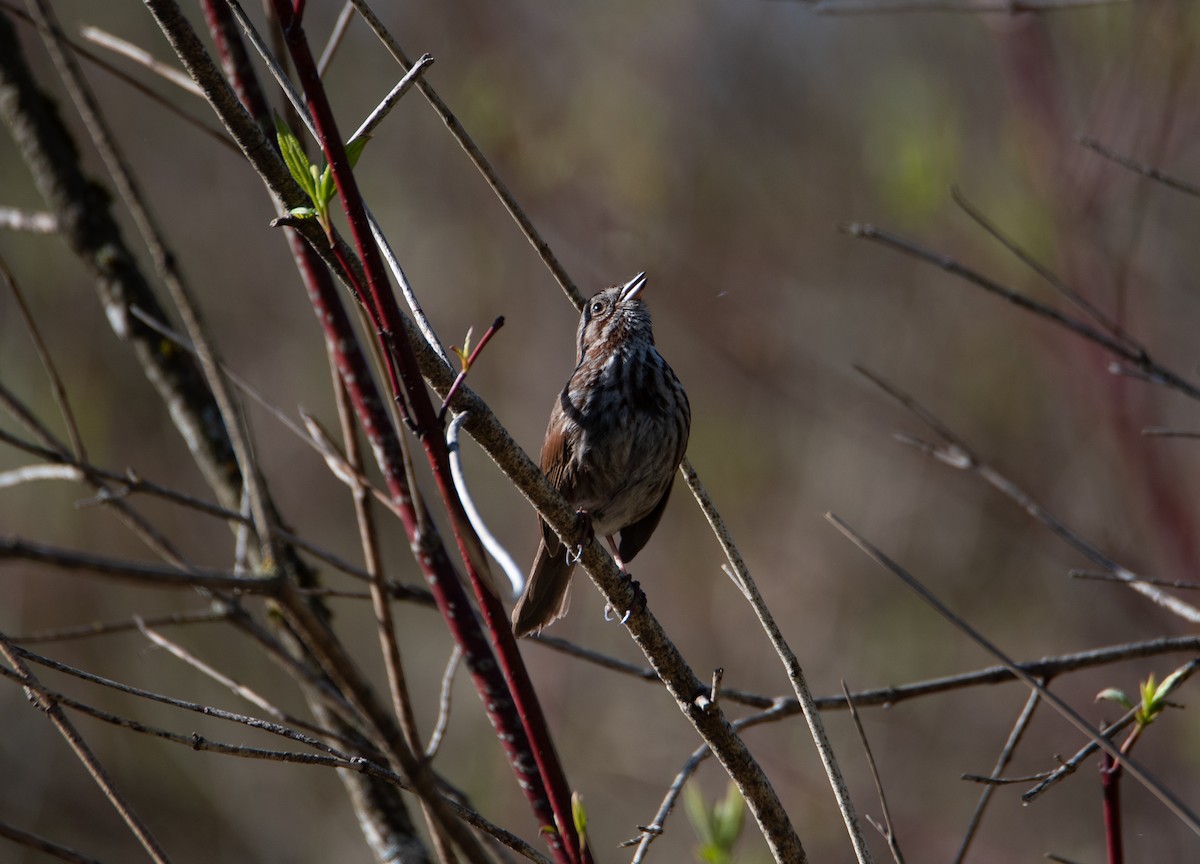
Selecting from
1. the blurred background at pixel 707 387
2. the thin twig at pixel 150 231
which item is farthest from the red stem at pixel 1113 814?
the blurred background at pixel 707 387

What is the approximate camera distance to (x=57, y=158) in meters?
3.27

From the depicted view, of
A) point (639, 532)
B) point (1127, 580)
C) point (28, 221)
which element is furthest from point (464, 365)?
point (639, 532)

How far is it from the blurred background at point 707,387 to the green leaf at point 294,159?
4.96 metres

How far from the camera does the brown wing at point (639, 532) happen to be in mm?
4250

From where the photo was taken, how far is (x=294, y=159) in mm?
1866

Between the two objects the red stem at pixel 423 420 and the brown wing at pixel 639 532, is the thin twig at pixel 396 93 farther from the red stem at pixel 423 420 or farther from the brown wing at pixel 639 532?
the brown wing at pixel 639 532

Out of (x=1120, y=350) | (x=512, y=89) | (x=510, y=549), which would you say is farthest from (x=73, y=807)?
(x=1120, y=350)

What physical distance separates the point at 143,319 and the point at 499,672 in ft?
5.27

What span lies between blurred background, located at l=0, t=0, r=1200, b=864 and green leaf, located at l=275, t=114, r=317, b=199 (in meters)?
4.96

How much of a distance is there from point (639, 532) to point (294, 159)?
272 cm

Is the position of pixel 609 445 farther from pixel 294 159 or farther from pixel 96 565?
pixel 96 565

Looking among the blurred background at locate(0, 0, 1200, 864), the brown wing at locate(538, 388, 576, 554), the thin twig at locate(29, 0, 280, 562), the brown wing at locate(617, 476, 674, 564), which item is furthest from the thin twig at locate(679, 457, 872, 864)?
the blurred background at locate(0, 0, 1200, 864)

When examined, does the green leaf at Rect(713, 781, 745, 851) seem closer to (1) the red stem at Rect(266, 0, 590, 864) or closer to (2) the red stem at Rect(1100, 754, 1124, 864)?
(1) the red stem at Rect(266, 0, 590, 864)

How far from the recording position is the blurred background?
7410mm
